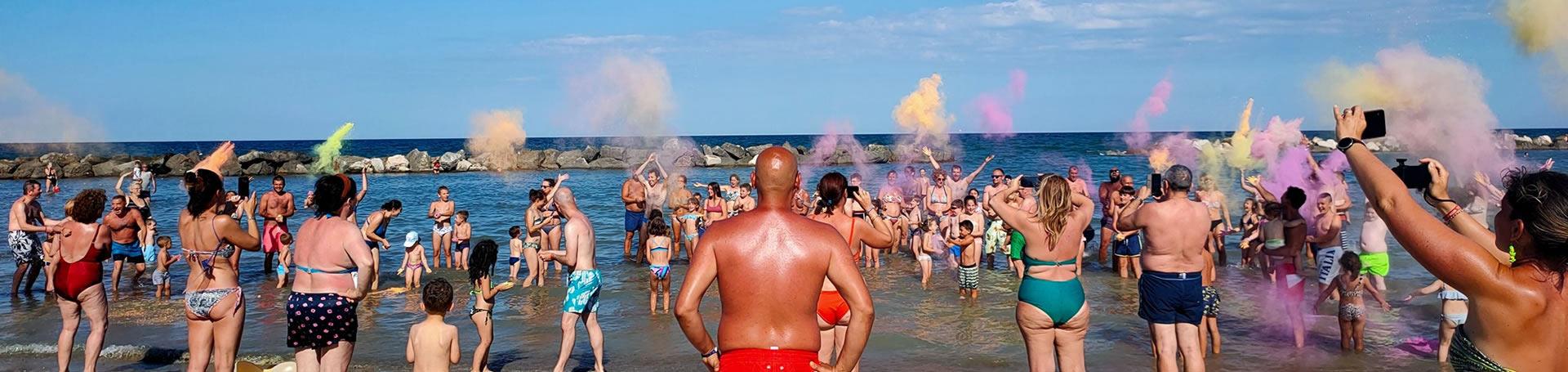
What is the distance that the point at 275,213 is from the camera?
516 inches

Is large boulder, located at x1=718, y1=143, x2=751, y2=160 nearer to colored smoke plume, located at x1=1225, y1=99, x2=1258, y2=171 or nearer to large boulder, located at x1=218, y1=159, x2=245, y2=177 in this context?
large boulder, located at x1=218, y1=159, x2=245, y2=177

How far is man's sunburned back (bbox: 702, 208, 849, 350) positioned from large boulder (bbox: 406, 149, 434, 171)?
47.3 metres

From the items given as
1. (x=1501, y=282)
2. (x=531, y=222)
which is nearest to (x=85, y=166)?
(x=531, y=222)

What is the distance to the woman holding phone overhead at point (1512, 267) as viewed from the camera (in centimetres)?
253

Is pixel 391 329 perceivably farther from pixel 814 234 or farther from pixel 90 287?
pixel 814 234

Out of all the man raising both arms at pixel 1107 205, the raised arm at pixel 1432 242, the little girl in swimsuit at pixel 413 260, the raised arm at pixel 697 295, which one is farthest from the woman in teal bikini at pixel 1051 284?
the little girl in swimsuit at pixel 413 260

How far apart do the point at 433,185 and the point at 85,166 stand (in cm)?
1774

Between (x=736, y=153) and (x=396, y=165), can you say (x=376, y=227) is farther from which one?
(x=736, y=153)

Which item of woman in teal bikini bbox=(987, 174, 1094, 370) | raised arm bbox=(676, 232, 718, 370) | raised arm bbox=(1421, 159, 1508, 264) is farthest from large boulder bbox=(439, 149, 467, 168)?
raised arm bbox=(1421, 159, 1508, 264)

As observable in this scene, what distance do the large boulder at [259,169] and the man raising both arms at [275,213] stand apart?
3617cm

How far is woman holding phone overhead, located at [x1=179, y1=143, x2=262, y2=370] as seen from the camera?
5.77m

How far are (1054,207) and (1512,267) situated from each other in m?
3.37

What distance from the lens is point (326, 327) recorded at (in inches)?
220

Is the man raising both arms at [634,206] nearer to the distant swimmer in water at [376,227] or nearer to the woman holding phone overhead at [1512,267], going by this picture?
the distant swimmer in water at [376,227]
